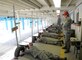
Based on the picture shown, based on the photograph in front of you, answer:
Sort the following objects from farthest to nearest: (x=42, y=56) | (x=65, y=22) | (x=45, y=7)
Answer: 1. (x=45, y=7)
2. (x=65, y=22)
3. (x=42, y=56)

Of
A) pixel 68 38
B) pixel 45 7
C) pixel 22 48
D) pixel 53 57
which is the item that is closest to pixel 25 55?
pixel 22 48

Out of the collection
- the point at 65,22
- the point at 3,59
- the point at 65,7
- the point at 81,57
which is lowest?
the point at 3,59

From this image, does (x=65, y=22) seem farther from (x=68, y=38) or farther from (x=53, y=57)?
(x=53, y=57)

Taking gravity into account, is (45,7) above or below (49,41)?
above

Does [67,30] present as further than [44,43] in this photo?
No

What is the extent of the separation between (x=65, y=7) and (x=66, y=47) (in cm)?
350

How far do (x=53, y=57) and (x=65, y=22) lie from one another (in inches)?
96.3

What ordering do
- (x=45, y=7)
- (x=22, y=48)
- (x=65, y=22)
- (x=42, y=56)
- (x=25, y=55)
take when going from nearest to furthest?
(x=42, y=56), (x=25, y=55), (x=22, y=48), (x=65, y=22), (x=45, y=7)

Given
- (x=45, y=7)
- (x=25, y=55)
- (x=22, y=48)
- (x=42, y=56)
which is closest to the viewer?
(x=42, y=56)

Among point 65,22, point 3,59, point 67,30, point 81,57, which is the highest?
point 65,22

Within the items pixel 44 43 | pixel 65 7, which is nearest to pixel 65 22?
pixel 44 43

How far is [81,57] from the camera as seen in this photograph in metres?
4.75

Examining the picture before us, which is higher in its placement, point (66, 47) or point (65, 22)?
point (65, 22)

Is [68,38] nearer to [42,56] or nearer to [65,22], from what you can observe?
[65,22]
